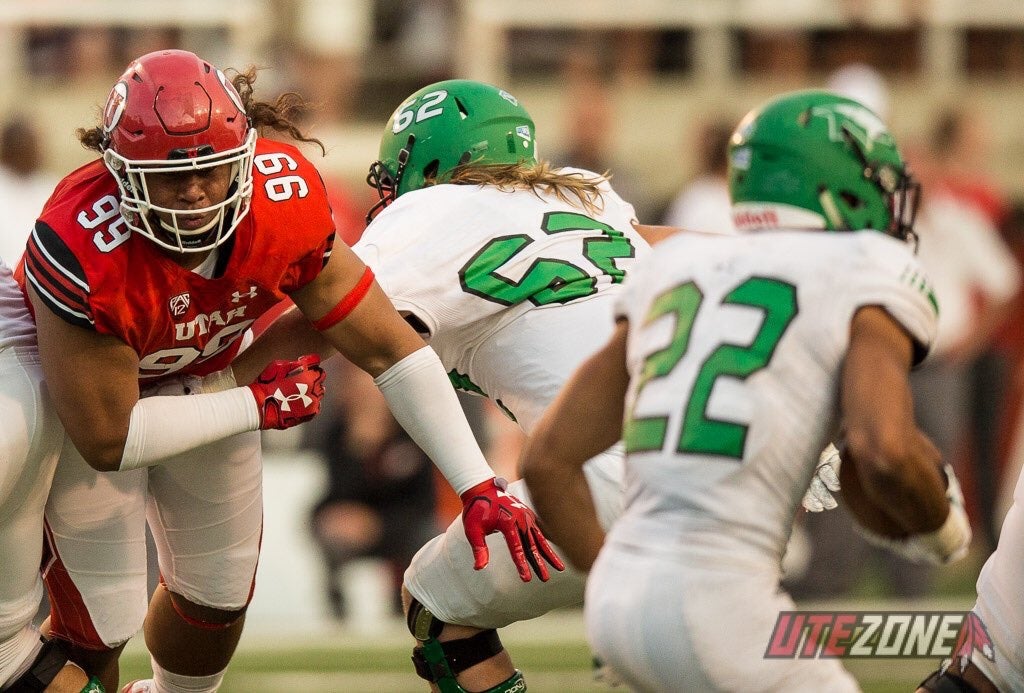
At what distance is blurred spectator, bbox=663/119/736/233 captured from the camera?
7.45 metres

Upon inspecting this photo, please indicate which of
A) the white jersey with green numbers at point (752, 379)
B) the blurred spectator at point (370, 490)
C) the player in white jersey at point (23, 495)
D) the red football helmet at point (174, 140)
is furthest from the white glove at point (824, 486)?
the blurred spectator at point (370, 490)

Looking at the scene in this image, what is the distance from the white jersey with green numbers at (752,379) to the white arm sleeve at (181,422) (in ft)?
4.09

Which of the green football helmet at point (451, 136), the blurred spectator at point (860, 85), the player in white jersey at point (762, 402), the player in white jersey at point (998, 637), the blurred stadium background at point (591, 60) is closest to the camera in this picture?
the player in white jersey at point (762, 402)

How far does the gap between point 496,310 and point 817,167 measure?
3.77 feet

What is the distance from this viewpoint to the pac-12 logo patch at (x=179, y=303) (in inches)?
140

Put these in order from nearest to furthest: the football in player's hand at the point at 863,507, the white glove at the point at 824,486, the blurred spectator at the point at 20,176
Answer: the football in player's hand at the point at 863,507
the white glove at the point at 824,486
the blurred spectator at the point at 20,176

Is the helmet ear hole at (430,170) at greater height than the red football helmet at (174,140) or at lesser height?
lesser

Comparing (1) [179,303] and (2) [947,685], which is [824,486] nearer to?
(2) [947,685]

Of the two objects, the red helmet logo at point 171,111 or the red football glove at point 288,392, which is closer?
the red helmet logo at point 171,111

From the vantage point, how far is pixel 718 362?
2777 millimetres

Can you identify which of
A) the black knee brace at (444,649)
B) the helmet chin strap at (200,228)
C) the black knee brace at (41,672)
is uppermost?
the helmet chin strap at (200,228)

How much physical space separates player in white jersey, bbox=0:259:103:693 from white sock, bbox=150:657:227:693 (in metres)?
0.45

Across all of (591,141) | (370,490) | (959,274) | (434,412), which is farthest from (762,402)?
(959,274)

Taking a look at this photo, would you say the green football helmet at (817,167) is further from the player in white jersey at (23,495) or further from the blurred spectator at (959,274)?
the blurred spectator at (959,274)
